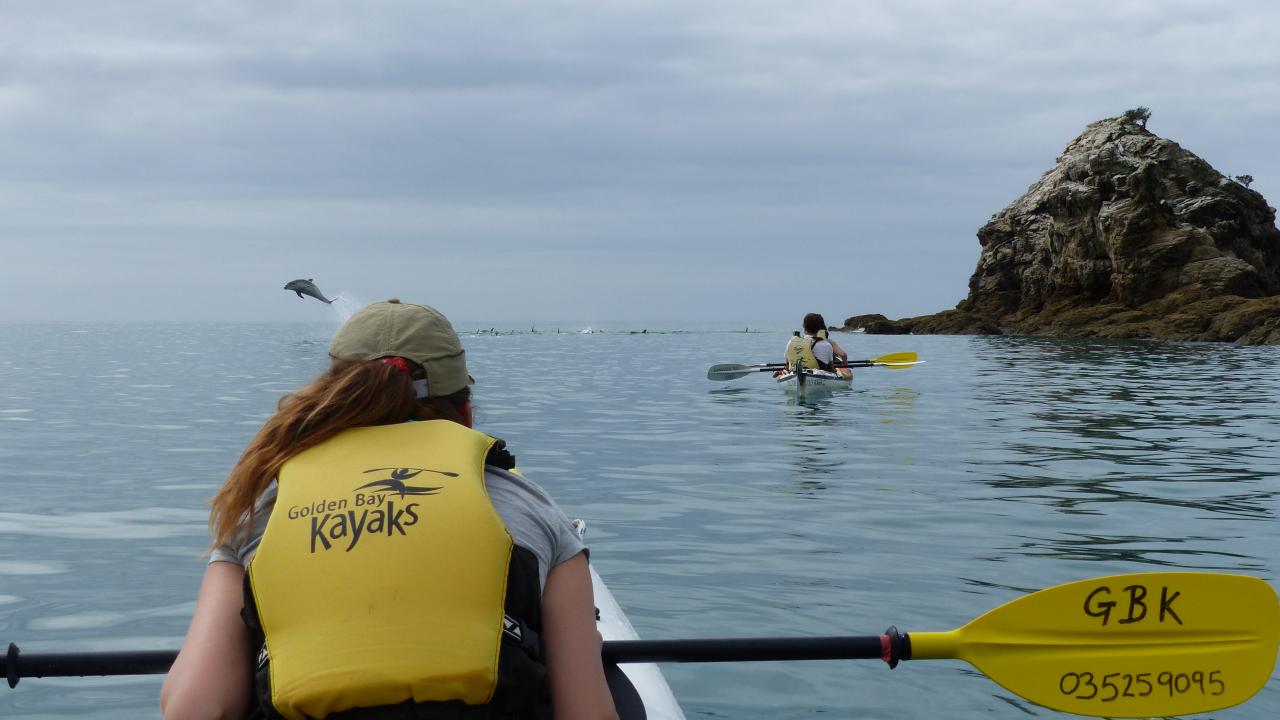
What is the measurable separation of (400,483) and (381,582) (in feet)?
0.70

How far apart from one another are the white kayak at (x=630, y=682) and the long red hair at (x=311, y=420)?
64cm

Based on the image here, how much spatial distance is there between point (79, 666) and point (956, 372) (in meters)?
26.3

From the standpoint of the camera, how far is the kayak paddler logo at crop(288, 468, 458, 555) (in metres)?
2.21

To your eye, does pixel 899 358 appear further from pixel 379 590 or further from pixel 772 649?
pixel 379 590

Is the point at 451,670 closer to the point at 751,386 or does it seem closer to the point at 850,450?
the point at 850,450

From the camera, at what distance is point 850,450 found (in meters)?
12.3

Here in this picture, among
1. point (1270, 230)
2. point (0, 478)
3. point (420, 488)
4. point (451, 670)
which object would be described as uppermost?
point (1270, 230)

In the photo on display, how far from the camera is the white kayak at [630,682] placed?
2.81 m

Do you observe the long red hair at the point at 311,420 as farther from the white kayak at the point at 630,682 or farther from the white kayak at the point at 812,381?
the white kayak at the point at 812,381

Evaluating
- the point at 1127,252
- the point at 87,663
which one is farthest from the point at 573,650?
the point at 1127,252

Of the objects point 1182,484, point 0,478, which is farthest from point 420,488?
point 0,478

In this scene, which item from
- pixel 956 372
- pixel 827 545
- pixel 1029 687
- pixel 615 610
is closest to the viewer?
pixel 1029 687

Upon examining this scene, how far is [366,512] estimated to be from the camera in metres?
2.22

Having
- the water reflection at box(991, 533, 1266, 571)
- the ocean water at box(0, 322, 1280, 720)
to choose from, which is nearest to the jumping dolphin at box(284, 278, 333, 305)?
the ocean water at box(0, 322, 1280, 720)
